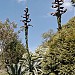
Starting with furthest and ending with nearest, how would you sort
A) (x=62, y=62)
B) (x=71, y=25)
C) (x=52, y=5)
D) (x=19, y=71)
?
(x=19, y=71) → (x=52, y=5) → (x=71, y=25) → (x=62, y=62)

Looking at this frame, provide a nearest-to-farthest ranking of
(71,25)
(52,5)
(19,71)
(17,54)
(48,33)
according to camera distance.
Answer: (71,25), (52,5), (19,71), (17,54), (48,33)

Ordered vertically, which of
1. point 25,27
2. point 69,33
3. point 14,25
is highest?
point 14,25

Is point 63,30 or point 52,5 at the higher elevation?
point 52,5

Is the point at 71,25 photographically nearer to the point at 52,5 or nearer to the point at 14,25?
the point at 52,5

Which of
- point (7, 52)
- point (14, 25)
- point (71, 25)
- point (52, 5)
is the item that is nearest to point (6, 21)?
point (14, 25)

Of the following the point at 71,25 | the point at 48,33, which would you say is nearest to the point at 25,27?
the point at 71,25

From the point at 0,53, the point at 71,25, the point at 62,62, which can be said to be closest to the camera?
the point at 62,62

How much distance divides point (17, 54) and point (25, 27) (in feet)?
77.6

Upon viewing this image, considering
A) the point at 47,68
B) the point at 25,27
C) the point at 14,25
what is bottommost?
the point at 47,68

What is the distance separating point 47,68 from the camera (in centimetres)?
1137

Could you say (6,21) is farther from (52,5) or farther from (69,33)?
(69,33)

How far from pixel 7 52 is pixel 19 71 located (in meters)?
20.4

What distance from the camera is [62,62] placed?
1097 centimetres

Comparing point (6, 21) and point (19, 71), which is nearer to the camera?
point (19, 71)
